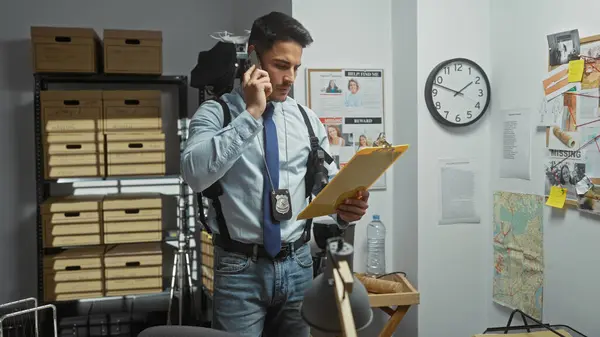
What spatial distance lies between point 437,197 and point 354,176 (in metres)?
1.67

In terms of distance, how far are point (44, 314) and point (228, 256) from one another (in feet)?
7.45

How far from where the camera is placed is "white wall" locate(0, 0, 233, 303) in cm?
311

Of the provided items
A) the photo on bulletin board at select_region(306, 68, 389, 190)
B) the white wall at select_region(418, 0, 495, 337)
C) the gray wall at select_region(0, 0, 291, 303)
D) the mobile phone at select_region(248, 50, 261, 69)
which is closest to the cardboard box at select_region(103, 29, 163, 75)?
the gray wall at select_region(0, 0, 291, 303)

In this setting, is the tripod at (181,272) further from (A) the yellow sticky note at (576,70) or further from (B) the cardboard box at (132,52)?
(A) the yellow sticky note at (576,70)

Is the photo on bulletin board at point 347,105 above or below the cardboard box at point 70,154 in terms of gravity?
above

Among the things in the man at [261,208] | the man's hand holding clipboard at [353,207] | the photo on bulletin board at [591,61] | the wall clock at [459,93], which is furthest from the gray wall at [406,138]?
the man's hand holding clipboard at [353,207]

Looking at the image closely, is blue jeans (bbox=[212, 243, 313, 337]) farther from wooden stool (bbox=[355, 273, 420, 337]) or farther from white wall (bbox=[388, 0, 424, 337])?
white wall (bbox=[388, 0, 424, 337])

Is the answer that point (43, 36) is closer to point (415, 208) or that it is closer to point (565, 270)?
point (415, 208)

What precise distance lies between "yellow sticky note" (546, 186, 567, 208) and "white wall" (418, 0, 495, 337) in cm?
46

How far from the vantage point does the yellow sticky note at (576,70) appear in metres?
1.97

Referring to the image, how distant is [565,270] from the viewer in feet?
6.84

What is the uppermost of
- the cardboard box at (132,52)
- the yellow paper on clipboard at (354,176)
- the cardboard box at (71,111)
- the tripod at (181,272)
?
the cardboard box at (132,52)

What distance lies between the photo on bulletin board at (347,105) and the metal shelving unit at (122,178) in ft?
3.24

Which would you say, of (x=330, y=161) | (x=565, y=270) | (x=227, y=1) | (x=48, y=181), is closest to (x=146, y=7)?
(x=227, y=1)
